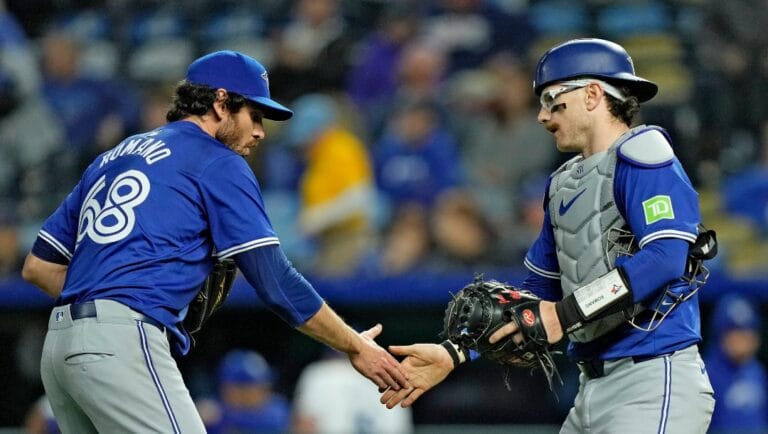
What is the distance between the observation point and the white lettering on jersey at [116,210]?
4.13 m

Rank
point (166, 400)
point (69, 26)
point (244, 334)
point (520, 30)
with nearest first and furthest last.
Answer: point (166, 400) → point (244, 334) → point (520, 30) → point (69, 26)

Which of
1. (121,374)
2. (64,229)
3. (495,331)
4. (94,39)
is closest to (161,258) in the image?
(121,374)

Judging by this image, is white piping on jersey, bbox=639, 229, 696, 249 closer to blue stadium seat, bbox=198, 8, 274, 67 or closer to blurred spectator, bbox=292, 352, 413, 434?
blurred spectator, bbox=292, 352, 413, 434

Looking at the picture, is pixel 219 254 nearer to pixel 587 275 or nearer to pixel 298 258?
pixel 587 275

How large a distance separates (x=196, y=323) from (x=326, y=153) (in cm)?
513

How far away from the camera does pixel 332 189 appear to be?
9.46 metres

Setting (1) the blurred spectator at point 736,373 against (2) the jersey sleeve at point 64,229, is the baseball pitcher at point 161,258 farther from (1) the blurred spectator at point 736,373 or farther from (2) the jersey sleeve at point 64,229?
(1) the blurred spectator at point 736,373

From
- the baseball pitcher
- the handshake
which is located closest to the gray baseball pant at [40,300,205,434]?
the baseball pitcher

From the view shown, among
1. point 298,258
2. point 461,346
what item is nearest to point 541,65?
point 461,346

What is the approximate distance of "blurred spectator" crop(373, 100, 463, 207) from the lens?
930 centimetres

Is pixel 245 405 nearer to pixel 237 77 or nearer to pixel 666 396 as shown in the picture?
pixel 237 77

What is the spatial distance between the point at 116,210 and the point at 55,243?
0.48 metres

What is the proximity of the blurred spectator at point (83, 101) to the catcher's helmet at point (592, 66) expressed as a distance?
21.9 ft

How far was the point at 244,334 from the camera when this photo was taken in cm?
973
